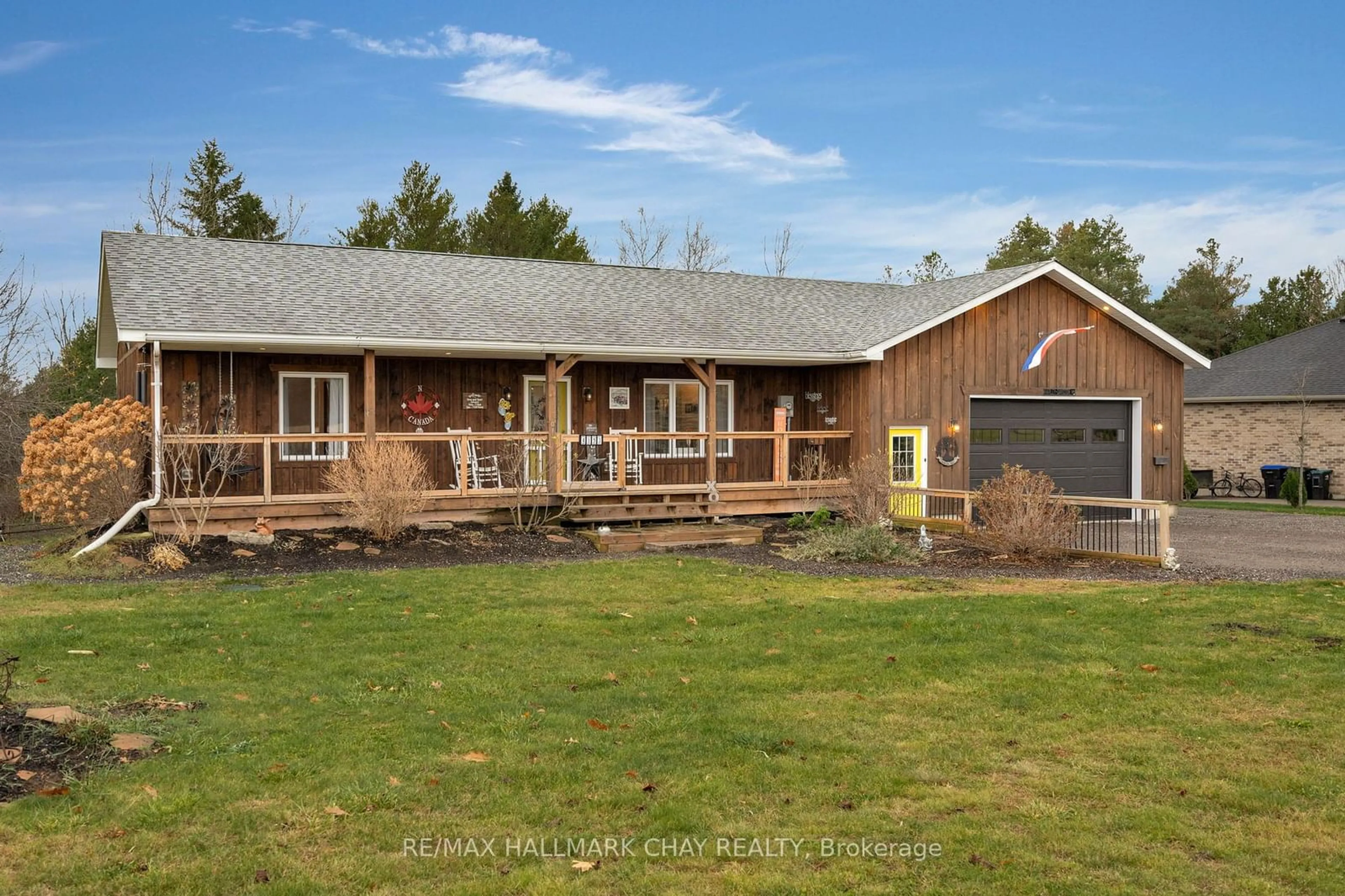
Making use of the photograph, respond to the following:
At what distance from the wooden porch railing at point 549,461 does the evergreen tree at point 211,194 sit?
23.4 meters

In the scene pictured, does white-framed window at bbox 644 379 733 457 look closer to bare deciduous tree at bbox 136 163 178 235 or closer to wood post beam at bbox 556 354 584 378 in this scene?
wood post beam at bbox 556 354 584 378

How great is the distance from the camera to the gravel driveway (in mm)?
13000

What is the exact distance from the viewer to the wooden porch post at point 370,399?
15.3 m

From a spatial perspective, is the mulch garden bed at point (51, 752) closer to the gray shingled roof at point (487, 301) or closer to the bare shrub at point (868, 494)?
the gray shingled roof at point (487, 301)

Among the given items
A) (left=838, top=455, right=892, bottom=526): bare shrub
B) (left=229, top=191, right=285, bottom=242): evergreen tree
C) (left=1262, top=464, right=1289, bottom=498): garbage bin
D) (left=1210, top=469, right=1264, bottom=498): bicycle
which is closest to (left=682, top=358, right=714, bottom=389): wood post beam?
(left=838, top=455, right=892, bottom=526): bare shrub

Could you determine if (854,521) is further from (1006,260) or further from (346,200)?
(1006,260)

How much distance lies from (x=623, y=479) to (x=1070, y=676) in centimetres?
1028

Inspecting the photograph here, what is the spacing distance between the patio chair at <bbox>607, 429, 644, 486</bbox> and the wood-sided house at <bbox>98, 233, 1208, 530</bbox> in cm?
7

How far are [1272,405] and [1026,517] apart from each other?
1958cm

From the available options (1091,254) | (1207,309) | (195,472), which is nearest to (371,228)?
(195,472)

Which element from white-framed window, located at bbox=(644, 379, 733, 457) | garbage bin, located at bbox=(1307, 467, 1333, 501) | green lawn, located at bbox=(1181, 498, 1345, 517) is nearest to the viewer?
white-framed window, located at bbox=(644, 379, 733, 457)

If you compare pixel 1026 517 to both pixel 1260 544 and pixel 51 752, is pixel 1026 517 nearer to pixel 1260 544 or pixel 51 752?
pixel 1260 544

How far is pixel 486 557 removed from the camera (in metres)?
13.9

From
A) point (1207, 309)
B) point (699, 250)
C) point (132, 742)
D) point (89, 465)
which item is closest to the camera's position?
point (132, 742)
